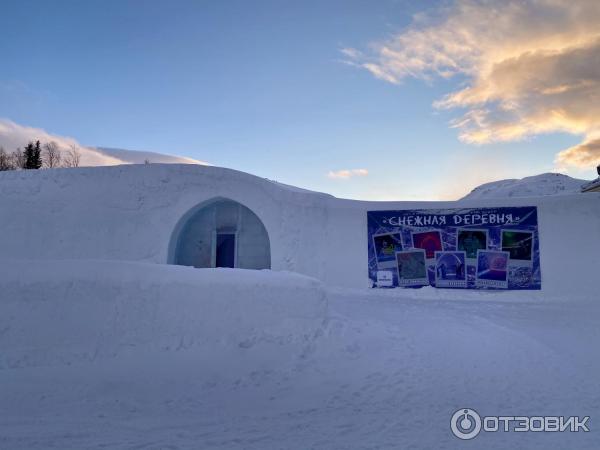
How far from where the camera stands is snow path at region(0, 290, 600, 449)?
390 cm

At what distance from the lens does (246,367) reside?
594 cm

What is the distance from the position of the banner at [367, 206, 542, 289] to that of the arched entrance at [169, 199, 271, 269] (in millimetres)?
4305

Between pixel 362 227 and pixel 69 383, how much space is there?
982 cm

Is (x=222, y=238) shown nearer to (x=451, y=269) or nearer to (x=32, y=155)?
(x=451, y=269)

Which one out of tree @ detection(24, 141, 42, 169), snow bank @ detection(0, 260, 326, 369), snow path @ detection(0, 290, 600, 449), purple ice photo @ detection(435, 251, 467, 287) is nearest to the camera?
snow path @ detection(0, 290, 600, 449)

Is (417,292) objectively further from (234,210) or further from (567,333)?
(234,210)

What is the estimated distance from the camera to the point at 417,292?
12.4m

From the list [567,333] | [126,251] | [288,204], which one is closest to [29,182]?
[126,251]

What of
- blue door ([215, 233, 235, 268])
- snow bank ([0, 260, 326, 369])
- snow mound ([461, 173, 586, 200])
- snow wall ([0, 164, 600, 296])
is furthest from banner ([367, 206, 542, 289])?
snow mound ([461, 173, 586, 200])

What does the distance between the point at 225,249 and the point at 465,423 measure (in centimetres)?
1179

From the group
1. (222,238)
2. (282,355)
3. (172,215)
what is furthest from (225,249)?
(282,355)

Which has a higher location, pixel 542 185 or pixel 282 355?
pixel 542 185

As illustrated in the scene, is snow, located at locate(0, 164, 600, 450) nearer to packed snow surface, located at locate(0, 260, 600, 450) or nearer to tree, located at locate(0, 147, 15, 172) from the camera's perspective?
packed snow surface, located at locate(0, 260, 600, 450)

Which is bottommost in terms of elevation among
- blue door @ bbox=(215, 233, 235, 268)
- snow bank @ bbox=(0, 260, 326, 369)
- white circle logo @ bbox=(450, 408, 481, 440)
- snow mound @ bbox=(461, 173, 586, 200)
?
white circle logo @ bbox=(450, 408, 481, 440)
